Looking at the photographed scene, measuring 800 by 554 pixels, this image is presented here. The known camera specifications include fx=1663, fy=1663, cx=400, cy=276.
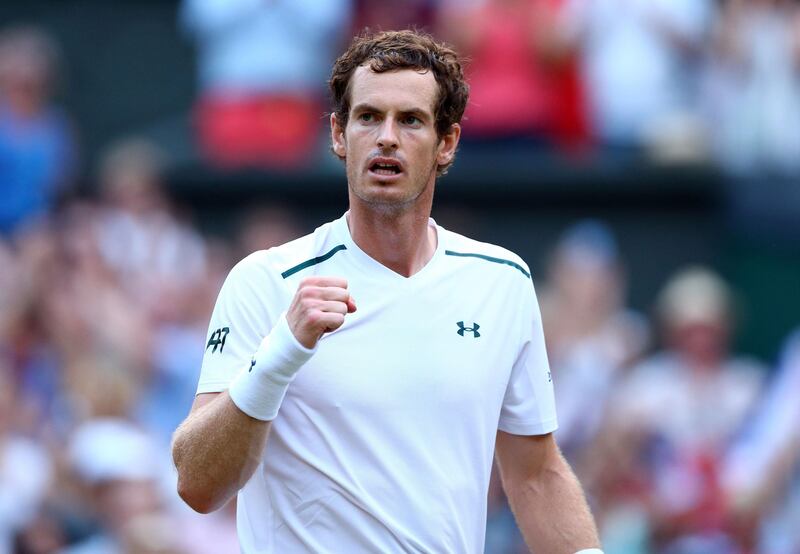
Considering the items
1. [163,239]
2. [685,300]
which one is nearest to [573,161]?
[685,300]

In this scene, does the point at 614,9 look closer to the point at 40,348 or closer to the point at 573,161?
the point at 573,161

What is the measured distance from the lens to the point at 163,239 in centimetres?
995

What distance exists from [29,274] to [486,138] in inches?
125

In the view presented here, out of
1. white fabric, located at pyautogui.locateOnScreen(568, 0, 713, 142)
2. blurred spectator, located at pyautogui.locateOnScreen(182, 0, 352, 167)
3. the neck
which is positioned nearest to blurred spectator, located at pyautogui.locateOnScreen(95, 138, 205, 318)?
blurred spectator, located at pyautogui.locateOnScreen(182, 0, 352, 167)

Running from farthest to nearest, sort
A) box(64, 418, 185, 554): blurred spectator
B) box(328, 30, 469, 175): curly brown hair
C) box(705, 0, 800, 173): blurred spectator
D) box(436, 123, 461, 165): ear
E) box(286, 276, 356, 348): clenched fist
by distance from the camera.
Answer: box(705, 0, 800, 173): blurred spectator, box(64, 418, 185, 554): blurred spectator, box(436, 123, 461, 165): ear, box(328, 30, 469, 175): curly brown hair, box(286, 276, 356, 348): clenched fist

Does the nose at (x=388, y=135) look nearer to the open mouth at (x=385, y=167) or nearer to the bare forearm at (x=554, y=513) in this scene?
the open mouth at (x=385, y=167)

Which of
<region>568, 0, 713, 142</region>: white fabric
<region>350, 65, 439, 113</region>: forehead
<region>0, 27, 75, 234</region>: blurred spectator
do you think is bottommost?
<region>350, 65, 439, 113</region>: forehead

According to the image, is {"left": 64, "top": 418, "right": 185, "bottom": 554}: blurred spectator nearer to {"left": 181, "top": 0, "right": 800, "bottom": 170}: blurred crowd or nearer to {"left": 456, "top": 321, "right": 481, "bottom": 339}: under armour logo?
{"left": 456, "top": 321, "right": 481, "bottom": 339}: under armour logo

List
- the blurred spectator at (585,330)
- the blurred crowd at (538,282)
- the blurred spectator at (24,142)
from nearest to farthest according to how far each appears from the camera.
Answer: the blurred crowd at (538,282)
the blurred spectator at (585,330)
the blurred spectator at (24,142)

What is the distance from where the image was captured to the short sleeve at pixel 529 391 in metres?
4.29

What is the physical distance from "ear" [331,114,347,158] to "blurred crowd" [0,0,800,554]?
283 cm

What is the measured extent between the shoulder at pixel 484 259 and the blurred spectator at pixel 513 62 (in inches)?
211

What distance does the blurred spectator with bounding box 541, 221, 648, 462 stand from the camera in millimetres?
8516

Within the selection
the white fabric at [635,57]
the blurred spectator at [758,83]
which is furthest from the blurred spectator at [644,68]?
the blurred spectator at [758,83]
